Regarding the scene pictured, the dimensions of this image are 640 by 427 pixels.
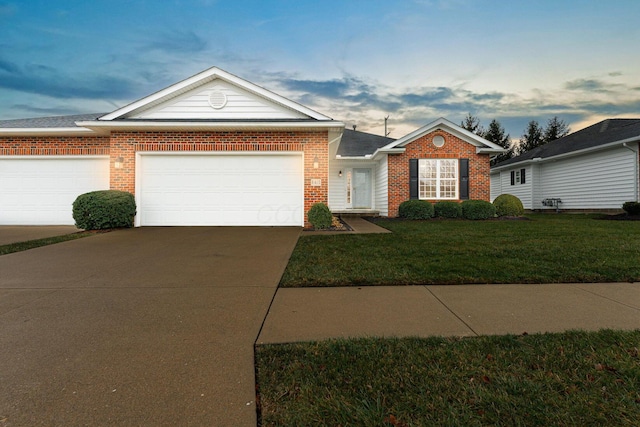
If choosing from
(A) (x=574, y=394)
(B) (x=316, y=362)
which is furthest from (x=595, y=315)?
(B) (x=316, y=362)

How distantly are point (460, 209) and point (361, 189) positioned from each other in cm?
527

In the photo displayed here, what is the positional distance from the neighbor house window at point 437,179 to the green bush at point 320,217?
677cm

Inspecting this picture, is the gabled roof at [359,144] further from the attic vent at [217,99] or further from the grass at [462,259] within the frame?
the grass at [462,259]

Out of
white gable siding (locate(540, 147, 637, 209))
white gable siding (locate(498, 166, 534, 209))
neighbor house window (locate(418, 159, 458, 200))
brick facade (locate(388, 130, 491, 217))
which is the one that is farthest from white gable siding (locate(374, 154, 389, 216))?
white gable siding (locate(498, 166, 534, 209))

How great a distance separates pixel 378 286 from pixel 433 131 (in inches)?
486

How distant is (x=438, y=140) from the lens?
1459cm

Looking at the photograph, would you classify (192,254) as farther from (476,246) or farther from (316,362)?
(476,246)

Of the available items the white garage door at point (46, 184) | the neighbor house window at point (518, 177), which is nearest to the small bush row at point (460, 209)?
the neighbor house window at point (518, 177)

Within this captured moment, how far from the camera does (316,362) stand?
2.12 m

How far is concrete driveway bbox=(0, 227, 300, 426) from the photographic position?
5.63 feet

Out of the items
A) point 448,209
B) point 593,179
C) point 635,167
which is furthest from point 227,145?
point 593,179

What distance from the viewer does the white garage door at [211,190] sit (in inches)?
407

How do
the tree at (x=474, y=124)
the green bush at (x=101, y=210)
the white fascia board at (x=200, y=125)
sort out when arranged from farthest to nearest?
the tree at (x=474, y=124), the white fascia board at (x=200, y=125), the green bush at (x=101, y=210)

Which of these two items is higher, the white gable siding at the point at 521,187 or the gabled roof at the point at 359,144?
the gabled roof at the point at 359,144
